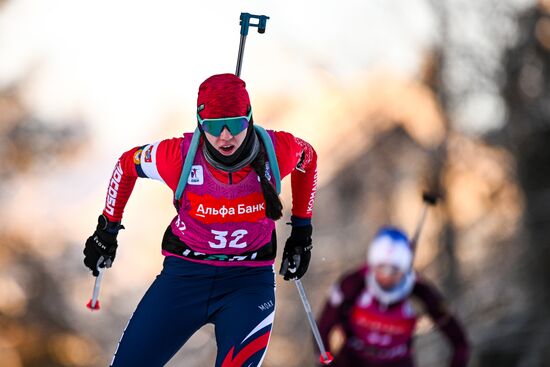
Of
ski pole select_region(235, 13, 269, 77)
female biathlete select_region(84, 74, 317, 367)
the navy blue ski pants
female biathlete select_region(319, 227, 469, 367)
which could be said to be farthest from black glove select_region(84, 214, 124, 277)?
female biathlete select_region(319, 227, 469, 367)

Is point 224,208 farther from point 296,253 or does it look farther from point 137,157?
point 296,253

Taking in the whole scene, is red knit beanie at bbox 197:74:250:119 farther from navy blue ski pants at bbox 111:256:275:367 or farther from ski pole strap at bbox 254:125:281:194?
navy blue ski pants at bbox 111:256:275:367

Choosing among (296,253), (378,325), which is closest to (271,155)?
(296,253)

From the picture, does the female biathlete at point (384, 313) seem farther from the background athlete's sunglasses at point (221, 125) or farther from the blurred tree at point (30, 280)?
the blurred tree at point (30, 280)

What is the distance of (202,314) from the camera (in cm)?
554

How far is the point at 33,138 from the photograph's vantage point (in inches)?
1092

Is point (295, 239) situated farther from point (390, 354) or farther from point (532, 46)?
point (532, 46)

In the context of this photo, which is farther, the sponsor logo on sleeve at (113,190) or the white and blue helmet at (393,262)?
the white and blue helmet at (393,262)

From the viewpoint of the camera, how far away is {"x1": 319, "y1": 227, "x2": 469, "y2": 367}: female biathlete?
813 cm

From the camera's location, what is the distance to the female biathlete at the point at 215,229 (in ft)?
17.3

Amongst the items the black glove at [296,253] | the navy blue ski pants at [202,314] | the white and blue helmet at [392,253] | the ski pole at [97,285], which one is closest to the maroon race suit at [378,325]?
the white and blue helmet at [392,253]

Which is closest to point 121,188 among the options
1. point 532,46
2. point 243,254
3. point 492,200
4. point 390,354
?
point 243,254

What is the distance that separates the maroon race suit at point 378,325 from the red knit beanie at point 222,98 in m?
3.10

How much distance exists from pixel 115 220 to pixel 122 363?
0.74 meters
